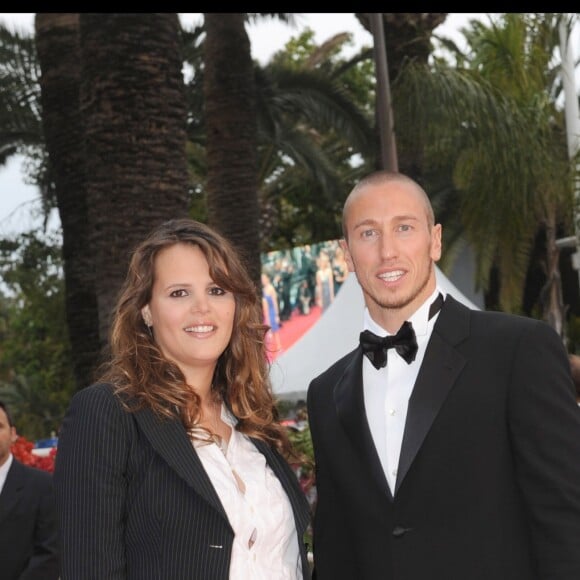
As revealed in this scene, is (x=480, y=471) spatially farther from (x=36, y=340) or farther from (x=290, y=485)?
(x=36, y=340)

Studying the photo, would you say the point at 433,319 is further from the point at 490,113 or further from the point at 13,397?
the point at 13,397

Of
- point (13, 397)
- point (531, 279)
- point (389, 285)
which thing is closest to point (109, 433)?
point (389, 285)

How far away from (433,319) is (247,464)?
89 centimetres

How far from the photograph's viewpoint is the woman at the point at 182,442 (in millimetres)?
3574

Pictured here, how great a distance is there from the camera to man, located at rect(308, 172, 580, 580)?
350 cm

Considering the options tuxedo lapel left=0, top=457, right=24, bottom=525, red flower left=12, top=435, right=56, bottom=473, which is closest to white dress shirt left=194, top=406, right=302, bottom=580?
tuxedo lapel left=0, top=457, right=24, bottom=525

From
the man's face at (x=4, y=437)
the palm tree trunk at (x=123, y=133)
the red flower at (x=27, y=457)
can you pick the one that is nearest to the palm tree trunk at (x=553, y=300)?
the red flower at (x=27, y=457)

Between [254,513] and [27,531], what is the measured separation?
366cm

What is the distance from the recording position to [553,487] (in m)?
3.45

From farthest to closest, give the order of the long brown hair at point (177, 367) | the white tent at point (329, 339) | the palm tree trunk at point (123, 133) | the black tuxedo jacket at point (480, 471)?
the white tent at point (329, 339) → the palm tree trunk at point (123, 133) → the long brown hair at point (177, 367) → the black tuxedo jacket at point (480, 471)

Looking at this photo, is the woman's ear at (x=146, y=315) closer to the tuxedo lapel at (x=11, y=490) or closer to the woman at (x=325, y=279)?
the tuxedo lapel at (x=11, y=490)

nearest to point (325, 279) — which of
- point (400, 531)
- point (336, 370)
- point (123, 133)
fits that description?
point (123, 133)

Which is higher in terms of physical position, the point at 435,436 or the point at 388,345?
the point at 388,345

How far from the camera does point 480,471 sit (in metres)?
3.61
